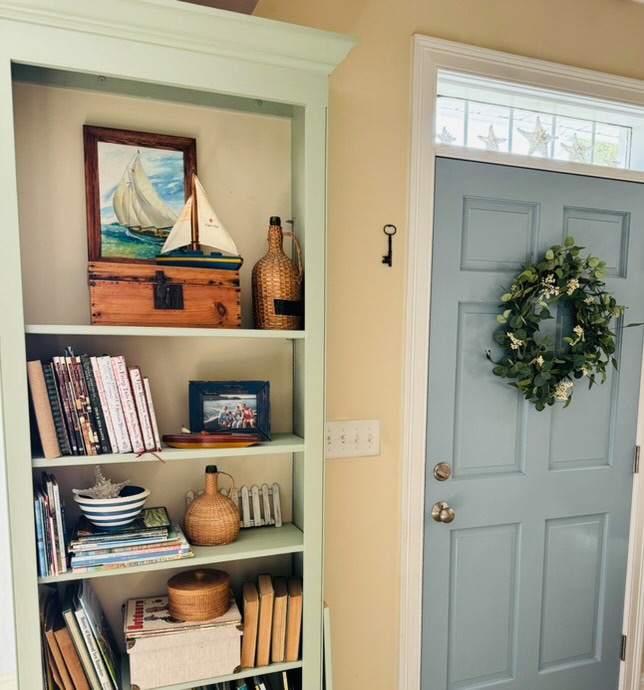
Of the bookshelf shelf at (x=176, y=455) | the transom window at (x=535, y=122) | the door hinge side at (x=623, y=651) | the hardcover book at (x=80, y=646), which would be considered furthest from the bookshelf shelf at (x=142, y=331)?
Result: the door hinge side at (x=623, y=651)

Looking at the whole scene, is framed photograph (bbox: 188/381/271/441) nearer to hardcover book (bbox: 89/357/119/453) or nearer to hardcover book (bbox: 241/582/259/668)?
hardcover book (bbox: 89/357/119/453)

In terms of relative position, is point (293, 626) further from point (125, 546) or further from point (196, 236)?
point (196, 236)

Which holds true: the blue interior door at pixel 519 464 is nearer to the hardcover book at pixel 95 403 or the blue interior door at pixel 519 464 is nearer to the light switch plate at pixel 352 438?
the light switch plate at pixel 352 438

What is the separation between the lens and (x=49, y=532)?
115cm

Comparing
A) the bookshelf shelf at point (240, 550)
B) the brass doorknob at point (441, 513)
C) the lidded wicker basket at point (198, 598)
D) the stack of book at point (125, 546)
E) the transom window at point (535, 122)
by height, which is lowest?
the lidded wicker basket at point (198, 598)

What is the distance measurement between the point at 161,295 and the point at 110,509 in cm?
51

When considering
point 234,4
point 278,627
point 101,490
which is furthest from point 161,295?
point 278,627

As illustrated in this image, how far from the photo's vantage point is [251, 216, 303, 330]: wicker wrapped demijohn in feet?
4.35

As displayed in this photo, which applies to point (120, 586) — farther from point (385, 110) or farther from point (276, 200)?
point (385, 110)

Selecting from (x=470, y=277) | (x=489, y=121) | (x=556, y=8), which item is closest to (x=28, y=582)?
(x=470, y=277)

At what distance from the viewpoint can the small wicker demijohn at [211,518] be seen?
4.32 ft

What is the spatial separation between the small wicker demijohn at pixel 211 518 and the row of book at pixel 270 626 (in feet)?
0.56

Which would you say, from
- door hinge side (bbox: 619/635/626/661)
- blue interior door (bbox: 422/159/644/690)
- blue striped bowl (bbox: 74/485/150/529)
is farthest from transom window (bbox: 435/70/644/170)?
door hinge side (bbox: 619/635/626/661)

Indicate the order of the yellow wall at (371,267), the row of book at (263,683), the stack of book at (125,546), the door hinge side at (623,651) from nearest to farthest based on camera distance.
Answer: the stack of book at (125,546) < the row of book at (263,683) < the yellow wall at (371,267) < the door hinge side at (623,651)
